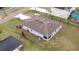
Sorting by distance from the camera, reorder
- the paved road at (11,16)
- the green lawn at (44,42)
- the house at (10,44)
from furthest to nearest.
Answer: the paved road at (11,16), the green lawn at (44,42), the house at (10,44)

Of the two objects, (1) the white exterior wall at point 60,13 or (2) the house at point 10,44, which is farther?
(1) the white exterior wall at point 60,13

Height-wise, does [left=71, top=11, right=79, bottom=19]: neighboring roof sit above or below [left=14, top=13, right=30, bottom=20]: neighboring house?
Answer: below

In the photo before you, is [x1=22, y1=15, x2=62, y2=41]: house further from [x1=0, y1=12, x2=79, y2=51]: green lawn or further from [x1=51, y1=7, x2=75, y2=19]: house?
[x1=51, y1=7, x2=75, y2=19]: house

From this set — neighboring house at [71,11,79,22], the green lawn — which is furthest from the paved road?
neighboring house at [71,11,79,22]

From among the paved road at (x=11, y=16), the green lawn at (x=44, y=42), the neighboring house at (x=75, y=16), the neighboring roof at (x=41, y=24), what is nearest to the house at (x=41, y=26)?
the neighboring roof at (x=41, y=24)

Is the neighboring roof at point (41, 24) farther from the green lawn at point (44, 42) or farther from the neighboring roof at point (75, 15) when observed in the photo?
the neighboring roof at point (75, 15)

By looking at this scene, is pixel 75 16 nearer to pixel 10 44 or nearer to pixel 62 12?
pixel 62 12

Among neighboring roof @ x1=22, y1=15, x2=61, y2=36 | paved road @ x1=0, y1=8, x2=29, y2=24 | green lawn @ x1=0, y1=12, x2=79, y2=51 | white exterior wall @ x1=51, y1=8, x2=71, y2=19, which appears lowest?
green lawn @ x1=0, y1=12, x2=79, y2=51
